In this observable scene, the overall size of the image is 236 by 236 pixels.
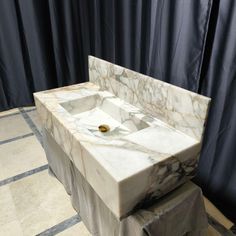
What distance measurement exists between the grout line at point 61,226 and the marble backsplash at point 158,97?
2.88 ft

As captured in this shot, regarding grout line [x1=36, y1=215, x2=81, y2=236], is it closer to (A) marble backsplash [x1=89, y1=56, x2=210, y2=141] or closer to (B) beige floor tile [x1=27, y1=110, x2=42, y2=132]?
(A) marble backsplash [x1=89, y1=56, x2=210, y2=141]

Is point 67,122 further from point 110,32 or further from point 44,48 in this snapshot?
point 44,48

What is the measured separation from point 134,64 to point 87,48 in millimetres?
954

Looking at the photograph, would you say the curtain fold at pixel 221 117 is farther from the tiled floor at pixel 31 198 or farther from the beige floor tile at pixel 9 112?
the beige floor tile at pixel 9 112

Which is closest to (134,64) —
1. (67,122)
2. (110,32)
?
(110,32)

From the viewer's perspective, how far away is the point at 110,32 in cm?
193

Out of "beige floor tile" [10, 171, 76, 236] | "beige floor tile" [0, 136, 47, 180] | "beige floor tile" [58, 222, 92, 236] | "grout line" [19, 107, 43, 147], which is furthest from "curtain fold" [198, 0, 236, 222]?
"grout line" [19, 107, 43, 147]

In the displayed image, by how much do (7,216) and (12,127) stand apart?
1280 millimetres

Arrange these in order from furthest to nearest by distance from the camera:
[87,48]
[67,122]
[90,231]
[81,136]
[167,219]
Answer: [87,48], [90,231], [67,122], [81,136], [167,219]

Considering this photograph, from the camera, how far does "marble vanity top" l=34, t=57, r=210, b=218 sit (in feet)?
2.80

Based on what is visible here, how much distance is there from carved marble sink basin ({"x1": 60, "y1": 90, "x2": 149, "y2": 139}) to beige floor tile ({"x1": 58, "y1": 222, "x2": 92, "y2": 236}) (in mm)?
666

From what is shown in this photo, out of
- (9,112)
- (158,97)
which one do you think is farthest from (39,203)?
(9,112)

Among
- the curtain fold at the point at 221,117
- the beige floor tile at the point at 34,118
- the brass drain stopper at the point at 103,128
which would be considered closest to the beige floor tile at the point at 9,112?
Result: the beige floor tile at the point at 34,118

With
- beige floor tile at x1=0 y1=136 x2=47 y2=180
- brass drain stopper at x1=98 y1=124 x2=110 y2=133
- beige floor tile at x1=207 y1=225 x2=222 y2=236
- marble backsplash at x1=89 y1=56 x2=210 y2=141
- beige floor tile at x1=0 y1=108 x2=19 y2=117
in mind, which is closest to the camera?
marble backsplash at x1=89 y1=56 x2=210 y2=141
